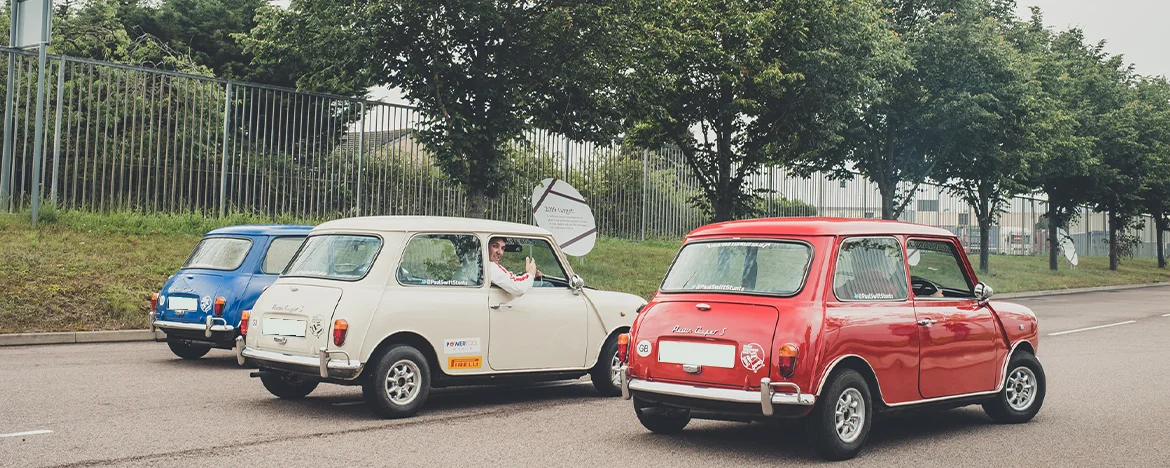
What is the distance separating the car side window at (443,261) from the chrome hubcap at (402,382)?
0.69 m

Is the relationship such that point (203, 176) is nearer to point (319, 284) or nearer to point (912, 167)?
point (319, 284)

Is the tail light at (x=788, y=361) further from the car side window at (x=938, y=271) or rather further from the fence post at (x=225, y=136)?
the fence post at (x=225, y=136)

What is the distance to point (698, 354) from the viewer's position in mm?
7078

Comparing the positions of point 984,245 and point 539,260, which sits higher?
point 984,245

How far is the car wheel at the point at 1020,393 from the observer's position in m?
8.55

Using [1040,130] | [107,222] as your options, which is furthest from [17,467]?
[1040,130]

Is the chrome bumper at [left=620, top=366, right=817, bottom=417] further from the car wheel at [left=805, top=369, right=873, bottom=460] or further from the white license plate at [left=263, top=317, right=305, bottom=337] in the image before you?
the white license plate at [left=263, top=317, right=305, bottom=337]

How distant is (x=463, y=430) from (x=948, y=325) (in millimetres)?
3621

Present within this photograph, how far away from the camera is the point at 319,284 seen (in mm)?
8758

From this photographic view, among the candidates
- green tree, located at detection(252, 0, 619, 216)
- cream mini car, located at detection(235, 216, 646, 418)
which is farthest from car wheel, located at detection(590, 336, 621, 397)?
green tree, located at detection(252, 0, 619, 216)

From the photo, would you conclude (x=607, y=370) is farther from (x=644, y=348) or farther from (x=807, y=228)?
(x=807, y=228)

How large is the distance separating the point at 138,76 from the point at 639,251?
12764 millimetres

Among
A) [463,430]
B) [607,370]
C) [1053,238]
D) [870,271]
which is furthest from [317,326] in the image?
[1053,238]

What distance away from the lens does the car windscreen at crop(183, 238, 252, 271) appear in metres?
12.1
